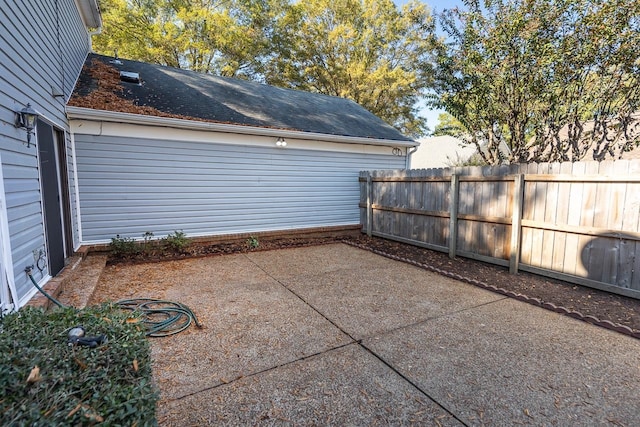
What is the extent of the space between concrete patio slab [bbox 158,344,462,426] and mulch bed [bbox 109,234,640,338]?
2.50 metres

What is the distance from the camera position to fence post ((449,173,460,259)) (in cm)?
575

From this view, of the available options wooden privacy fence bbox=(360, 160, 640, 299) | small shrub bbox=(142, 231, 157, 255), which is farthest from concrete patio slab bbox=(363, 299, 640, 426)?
small shrub bbox=(142, 231, 157, 255)

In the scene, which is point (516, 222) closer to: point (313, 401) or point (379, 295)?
point (379, 295)

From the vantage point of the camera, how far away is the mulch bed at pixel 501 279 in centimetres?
348

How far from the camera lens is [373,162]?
8656mm

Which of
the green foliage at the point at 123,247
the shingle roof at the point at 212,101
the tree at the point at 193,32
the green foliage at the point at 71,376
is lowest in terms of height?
the green foliage at the point at 123,247

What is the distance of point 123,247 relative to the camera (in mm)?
5715

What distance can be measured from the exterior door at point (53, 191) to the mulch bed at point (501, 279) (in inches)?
50.8

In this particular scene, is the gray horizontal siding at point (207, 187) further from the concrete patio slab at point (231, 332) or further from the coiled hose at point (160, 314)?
the coiled hose at point (160, 314)

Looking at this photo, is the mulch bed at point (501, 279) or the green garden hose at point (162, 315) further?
the mulch bed at point (501, 279)

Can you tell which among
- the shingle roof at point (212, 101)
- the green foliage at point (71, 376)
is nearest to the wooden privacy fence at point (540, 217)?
the shingle roof at point (212, 101)

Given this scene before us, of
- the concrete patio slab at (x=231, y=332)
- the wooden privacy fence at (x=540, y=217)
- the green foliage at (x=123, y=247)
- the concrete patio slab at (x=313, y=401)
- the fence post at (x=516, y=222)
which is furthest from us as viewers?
the green foliage at (x=123, y=247)

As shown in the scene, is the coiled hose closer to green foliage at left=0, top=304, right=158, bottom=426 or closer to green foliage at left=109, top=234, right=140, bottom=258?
green foliage at left=0, top=304, right=158, bottom=426

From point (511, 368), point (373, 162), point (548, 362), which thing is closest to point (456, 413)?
point (511, 368)
